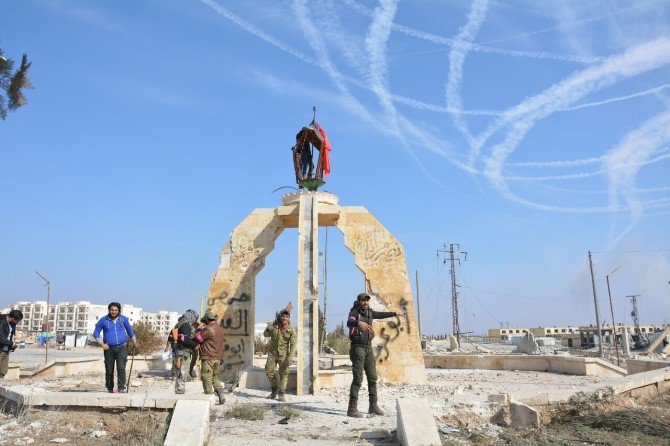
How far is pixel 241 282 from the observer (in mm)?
14062

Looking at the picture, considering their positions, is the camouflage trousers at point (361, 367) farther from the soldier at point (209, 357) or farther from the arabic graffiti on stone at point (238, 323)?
the arabic graffiti on stone at point (238, 323)

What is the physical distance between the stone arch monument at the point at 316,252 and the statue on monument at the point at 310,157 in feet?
1.99

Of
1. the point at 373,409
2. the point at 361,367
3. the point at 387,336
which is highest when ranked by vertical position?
the point at 387,336

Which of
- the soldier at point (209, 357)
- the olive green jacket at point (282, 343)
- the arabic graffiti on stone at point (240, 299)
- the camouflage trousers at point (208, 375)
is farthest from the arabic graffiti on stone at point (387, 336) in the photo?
the camouflage trousers at point (208, 375)

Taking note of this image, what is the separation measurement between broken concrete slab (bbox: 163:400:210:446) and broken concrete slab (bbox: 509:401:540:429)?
14.8 feet

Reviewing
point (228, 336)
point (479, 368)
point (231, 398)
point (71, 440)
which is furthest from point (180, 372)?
point (479, 368)

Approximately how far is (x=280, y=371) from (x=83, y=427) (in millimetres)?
4343

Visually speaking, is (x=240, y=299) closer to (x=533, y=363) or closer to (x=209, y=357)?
(x=209, y=357)

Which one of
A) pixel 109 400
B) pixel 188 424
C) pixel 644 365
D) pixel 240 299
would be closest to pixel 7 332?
pixel 240 299

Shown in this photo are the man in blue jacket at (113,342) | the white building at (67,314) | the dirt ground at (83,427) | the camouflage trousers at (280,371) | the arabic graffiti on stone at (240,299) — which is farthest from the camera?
the white building at (67,314)

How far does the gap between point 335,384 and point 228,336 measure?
3.16m

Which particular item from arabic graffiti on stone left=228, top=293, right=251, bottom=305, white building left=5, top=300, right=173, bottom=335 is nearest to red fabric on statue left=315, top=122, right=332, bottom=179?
arabic graffiti on stone left=228, top=293, right=251, bottom=305

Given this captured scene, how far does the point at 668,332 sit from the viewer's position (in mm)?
28250

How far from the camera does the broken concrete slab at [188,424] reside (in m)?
5.96
